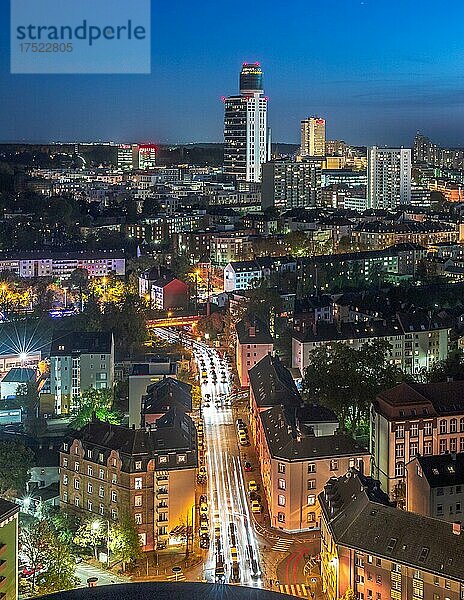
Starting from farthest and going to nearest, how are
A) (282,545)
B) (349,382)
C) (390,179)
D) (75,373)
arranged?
(390,179) < (75,373) < (349,382) < (282,545)

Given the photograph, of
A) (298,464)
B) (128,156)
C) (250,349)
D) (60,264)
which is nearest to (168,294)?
(60,264)

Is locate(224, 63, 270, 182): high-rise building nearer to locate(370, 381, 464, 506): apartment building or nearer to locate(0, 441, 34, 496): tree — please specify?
locate(370, 381, 464, 506): apartment building

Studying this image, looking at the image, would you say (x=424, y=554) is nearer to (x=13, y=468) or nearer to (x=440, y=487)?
(x=440, y=487)

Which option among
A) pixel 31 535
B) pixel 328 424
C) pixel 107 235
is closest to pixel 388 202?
pixel 107 235

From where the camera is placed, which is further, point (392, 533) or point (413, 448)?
point (413, 448)

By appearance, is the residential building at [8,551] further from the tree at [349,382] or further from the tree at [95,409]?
the tree at [349,382]

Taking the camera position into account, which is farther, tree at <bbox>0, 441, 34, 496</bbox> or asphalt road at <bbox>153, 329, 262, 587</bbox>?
tree at <bbox>0, 441, 34, 496</bbox>

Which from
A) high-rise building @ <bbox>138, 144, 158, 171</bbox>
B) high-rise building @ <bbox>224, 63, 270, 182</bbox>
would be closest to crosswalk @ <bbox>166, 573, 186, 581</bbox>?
high-rise building @ <bbox>224, 63, 270, 182</bbox>

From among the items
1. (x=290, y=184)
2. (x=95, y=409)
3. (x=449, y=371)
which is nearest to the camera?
(x=95, y=409)
